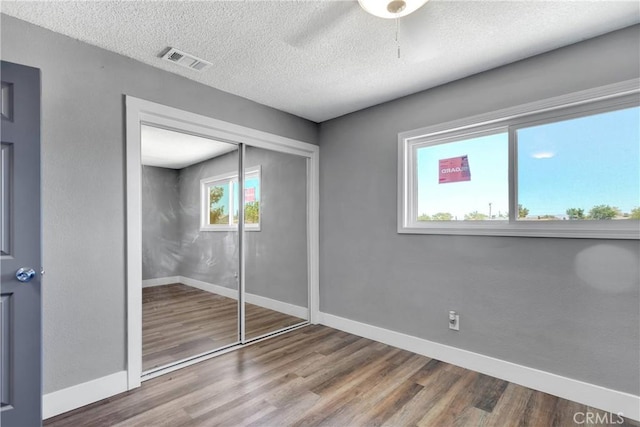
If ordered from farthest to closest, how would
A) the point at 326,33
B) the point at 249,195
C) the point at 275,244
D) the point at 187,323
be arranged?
1. the point at 275,244
2. the point at 249,195
3. the point at 187,323
4. the point at 326,33

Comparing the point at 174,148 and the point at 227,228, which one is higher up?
the point at 174,148

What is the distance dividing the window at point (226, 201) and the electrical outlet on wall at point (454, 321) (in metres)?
2.10

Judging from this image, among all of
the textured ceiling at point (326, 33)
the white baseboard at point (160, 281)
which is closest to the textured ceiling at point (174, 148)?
the textured ceiling at point (326, 33)

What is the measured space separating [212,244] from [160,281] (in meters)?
0.58

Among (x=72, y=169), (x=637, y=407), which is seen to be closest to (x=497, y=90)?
(x=637, y=407)

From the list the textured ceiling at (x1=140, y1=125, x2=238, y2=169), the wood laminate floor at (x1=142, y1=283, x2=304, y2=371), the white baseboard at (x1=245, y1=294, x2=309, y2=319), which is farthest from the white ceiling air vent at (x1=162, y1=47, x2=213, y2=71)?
the white baseboard at (x1=245, y1=294, x2=309, y2=319)

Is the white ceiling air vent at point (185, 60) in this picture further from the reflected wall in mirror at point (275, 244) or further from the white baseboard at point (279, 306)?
the white baseboard at point (279, 306)

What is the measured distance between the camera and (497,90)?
2482mm

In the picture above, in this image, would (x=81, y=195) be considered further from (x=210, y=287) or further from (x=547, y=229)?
(x=547, y=229)

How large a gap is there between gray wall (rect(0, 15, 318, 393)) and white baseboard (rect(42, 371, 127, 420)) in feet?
0.13

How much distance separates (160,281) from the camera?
2.64 metres

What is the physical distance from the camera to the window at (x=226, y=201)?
3004mm

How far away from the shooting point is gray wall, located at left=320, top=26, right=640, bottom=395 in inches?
79.0

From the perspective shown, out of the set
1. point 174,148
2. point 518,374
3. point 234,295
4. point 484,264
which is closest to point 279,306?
point 234,295
